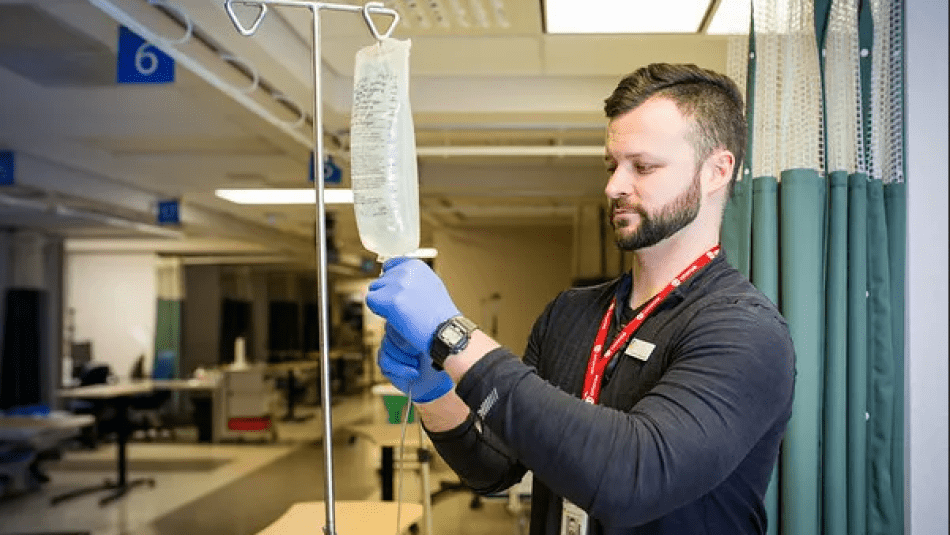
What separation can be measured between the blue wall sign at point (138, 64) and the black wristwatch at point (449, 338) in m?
2.94

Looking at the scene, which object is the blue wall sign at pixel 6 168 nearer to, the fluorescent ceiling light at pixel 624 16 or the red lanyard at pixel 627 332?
the fluorescent ceiling light at pixel 624 16

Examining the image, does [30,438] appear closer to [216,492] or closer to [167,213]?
[216,492]

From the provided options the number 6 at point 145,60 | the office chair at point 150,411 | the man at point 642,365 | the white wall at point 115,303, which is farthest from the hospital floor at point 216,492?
the man at point 642,365

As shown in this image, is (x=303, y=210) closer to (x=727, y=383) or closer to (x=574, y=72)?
(x=574, y=72)

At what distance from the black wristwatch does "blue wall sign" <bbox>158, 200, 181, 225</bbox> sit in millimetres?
9204

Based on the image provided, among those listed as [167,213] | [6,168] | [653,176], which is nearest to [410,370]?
[653,176]

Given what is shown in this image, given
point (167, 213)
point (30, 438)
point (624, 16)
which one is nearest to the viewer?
point (624, 16)

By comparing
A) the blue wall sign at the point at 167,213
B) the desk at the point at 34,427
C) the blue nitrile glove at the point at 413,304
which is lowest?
the desk at the point at 34,427

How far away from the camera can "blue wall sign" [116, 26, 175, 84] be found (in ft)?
12.0

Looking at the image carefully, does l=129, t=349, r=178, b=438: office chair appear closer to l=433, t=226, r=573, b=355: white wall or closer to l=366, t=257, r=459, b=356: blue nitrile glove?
l=433, t=226, r=573, b=355: white wall

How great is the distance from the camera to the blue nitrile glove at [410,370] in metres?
1.25

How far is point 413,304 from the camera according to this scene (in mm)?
1137

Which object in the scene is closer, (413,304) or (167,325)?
(413,304)

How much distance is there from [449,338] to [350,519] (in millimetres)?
2422
